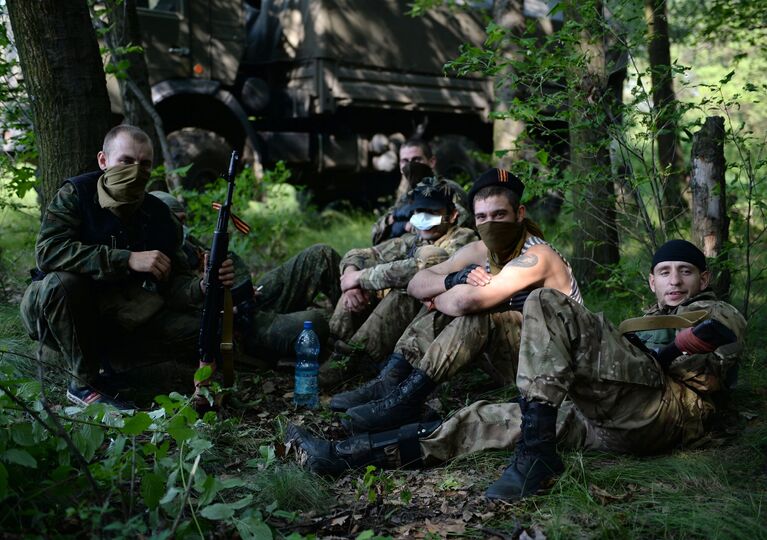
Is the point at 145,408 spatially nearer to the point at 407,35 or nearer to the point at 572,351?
the point at 572,351

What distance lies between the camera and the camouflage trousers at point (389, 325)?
191 inches

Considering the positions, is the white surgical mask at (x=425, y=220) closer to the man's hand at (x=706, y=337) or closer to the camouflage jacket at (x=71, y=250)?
the camouflage jacket at (x=71, y=250)

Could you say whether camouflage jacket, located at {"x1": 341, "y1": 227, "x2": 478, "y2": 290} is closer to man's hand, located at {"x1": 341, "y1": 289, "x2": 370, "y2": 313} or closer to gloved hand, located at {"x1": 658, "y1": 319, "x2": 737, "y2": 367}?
man's hand, located at {"x1": 341, "y1": 289, "x2": 370, "y2": 313}

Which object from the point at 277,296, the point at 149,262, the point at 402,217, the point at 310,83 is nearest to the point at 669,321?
the point at 149,262

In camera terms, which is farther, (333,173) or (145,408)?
(333,173)

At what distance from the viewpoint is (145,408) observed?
14.1 feet

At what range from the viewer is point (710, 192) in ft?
14.4

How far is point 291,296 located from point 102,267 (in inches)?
64.9

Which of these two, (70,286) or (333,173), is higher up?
(333,173)

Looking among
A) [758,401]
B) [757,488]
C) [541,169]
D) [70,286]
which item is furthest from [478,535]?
[541,169]

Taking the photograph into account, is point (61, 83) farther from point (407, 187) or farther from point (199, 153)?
point (199, 153)

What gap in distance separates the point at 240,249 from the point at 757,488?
14.7 feet

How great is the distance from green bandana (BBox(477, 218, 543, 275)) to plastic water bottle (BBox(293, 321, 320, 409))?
1277 millimetres

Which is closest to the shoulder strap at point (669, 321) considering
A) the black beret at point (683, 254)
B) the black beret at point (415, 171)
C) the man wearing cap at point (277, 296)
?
the black beret at point (683, 254)
